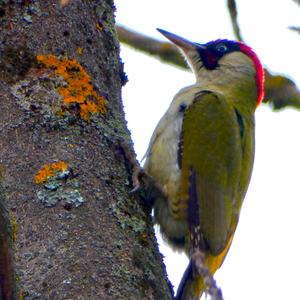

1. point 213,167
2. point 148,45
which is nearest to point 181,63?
point 148,45

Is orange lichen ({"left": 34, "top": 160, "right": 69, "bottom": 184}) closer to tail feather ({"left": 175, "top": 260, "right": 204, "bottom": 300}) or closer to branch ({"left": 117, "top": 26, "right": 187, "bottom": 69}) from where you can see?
tail feather ({"left": 175, "top": 260, "right": 204, "bottom": 300})

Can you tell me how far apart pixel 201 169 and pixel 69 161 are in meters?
1.38

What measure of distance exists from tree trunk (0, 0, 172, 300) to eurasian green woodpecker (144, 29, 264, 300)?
0.82m

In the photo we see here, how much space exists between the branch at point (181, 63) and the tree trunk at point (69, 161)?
29.2 inches

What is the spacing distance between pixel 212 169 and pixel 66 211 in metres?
1.58

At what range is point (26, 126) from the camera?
249 cm

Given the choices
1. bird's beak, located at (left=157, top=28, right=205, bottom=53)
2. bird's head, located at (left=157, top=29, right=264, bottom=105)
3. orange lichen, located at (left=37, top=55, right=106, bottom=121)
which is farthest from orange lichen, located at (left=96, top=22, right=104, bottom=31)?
bird's beak, located at (left=157, top=28, right=205, bottom=53)

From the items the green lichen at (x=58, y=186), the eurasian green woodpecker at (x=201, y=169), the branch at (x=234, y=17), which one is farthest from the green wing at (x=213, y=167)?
the green lichen at (x=58, y=186)

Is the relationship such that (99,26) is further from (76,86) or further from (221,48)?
(221,48)

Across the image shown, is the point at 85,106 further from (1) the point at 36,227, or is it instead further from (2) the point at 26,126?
(1) the point at 36,227

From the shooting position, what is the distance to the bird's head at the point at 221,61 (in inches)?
184

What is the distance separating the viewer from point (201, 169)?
3.71 m

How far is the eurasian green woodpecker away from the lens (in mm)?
3512

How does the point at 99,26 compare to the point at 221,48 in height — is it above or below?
above
